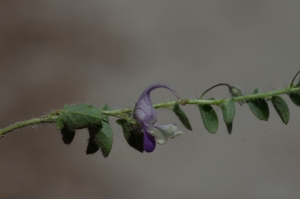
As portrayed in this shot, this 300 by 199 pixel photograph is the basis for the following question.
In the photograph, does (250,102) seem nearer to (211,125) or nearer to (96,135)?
(211,125)

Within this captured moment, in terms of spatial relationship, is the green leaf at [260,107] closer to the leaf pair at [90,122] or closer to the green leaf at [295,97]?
the green leaf at [295,97]

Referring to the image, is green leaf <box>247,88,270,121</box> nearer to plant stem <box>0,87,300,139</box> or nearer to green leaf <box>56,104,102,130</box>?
plant stem <box>0,87,300,139</box>

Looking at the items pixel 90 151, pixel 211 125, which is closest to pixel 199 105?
pixel 211 125

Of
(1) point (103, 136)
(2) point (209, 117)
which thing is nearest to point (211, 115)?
(2) point (209, 117)

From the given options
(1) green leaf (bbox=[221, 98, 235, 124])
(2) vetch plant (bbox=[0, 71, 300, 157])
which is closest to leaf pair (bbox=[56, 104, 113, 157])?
(2) vetch plant (bbox=[0, 71, 300, 157])
